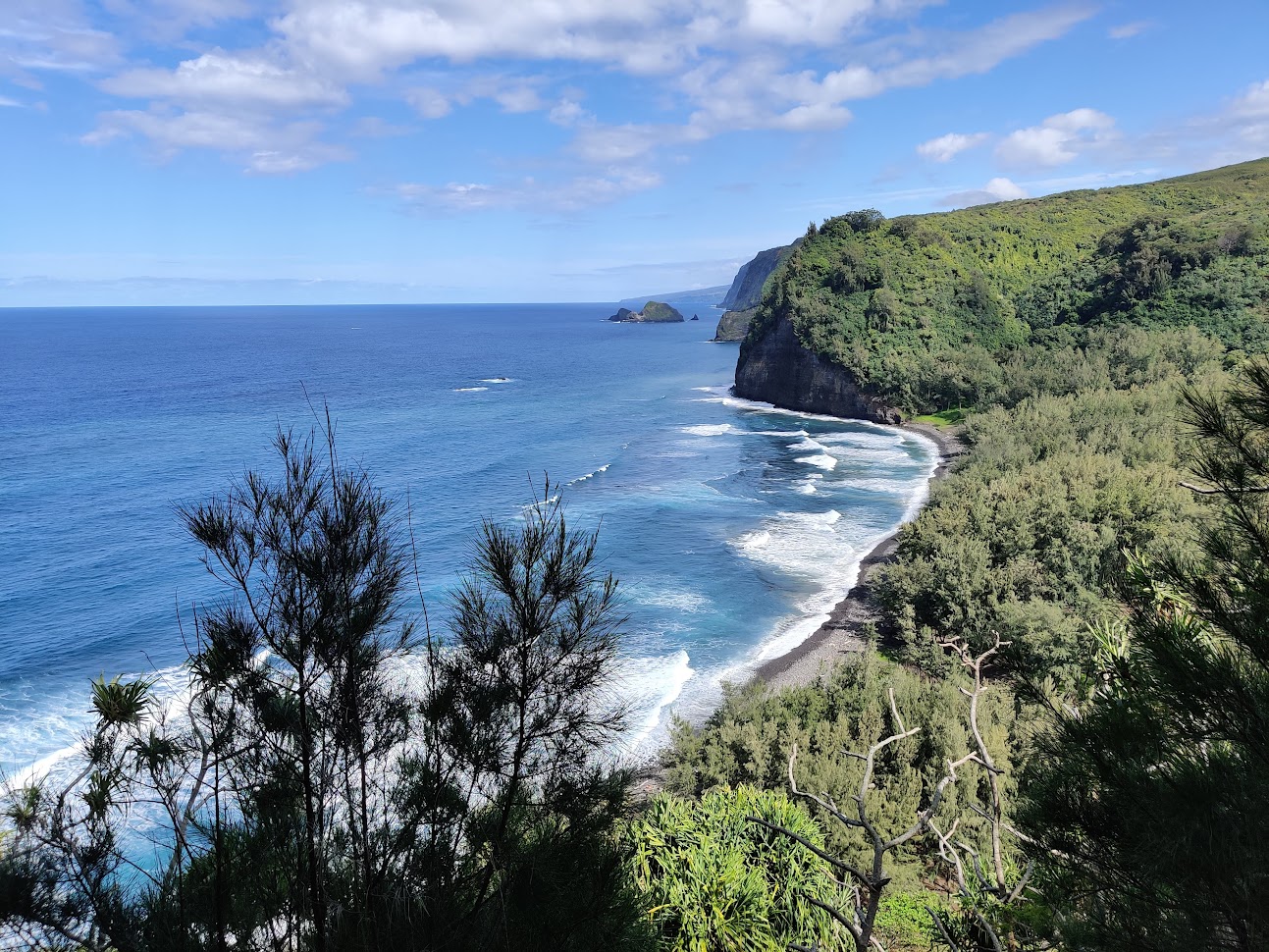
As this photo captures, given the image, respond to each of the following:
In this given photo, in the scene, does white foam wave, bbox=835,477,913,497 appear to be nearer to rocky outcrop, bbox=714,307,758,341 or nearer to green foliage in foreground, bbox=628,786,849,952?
green foliage in foreground, bbox=628,786,849,952

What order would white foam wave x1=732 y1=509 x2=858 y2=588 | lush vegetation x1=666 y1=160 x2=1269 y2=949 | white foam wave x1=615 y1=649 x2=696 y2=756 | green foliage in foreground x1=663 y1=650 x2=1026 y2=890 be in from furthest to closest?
white foam wave x1=732 y1=509 x2=858 y2=588
white foam wave x1=615 y1=649 x2=696 y2=756
green foliage in foreground x1=663 y1=650 x2=1026 y2=890
lush vegetation x1=666 y1=160 x2=1269 y2=949

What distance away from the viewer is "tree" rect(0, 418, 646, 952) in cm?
530

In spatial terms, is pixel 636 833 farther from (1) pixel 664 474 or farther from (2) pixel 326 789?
(1) pixel 664 474

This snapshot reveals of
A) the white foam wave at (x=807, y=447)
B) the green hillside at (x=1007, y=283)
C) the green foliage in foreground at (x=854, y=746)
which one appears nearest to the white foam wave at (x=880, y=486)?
the white foam wave at (x=807, y=447)

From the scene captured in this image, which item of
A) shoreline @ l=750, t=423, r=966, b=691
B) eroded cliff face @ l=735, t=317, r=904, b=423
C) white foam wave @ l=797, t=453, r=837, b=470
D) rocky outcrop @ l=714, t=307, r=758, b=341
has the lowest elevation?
shoreline @ l=750, t=423, r=966, b=691

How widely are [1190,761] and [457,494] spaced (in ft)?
122

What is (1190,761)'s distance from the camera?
4.58 m

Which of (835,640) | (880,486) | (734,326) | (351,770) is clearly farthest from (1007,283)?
(351,770)

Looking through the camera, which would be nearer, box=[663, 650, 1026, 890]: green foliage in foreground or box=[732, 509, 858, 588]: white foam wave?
box=[663, 650, 1026, 890]: green foliage in foreground

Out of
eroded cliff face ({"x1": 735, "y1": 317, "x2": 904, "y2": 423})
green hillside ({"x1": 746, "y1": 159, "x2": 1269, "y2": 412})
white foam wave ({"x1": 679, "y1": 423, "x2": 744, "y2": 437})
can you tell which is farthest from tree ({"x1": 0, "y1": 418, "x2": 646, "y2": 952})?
eroded cliff face ({"x1": 735, "y1": 317, "x2": 904, "y2": 423})

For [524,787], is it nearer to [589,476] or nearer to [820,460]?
[589,476]

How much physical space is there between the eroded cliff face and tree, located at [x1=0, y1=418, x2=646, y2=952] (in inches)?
2413

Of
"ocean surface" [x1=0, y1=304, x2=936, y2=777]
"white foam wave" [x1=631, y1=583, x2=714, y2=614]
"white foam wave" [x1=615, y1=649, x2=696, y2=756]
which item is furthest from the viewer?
"white foam wave" [x1=631, y1=583, x2=714, y2=614]

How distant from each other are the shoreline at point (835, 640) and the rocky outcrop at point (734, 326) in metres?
121
